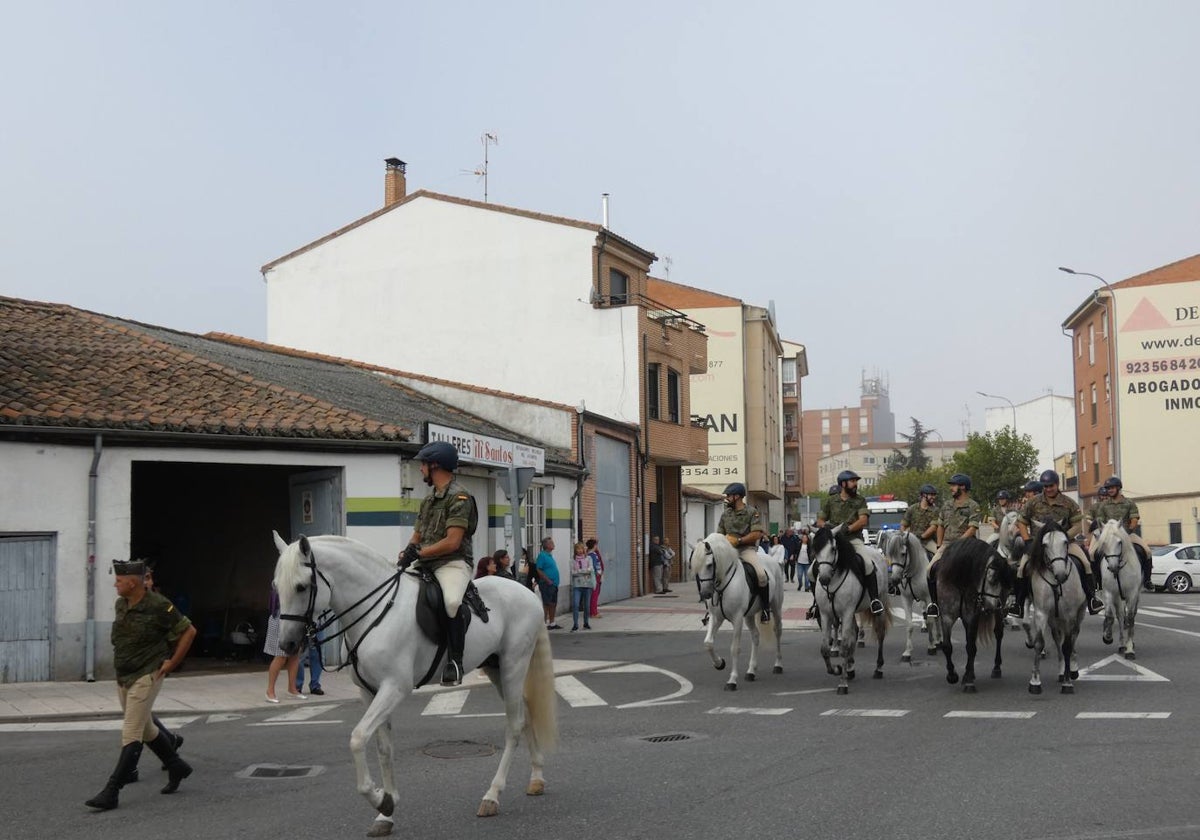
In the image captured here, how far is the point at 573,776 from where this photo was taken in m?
8.92

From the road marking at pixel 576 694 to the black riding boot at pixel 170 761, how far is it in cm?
497

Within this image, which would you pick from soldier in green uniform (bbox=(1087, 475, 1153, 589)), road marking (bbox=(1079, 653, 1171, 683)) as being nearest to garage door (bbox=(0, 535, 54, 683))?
road marking (bbox=(1079, 653, 1171, 683))

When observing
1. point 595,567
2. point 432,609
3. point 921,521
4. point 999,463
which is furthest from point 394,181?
point 999,463

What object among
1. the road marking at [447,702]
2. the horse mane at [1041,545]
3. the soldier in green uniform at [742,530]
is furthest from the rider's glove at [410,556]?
the horse mane at [1041,545]

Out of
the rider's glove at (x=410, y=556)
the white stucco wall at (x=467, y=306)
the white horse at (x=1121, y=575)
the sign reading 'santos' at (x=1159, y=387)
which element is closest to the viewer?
the rider's glove at (x=410, y=556)

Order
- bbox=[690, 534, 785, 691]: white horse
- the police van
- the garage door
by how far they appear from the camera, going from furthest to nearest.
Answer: the police van, the garage door, bbox=[690, 534, 785, 691]: white horse

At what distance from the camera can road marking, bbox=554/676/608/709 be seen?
543 inches

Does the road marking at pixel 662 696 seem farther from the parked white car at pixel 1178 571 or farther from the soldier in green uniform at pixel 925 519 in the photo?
the parked white car at pixel 1178 571

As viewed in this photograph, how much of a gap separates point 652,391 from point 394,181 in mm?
12906

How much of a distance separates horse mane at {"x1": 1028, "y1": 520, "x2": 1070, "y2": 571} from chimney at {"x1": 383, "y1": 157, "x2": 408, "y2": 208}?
106 ft

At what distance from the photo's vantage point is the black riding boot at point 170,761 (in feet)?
28.9

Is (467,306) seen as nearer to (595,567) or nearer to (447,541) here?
(595,567)

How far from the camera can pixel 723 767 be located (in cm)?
902

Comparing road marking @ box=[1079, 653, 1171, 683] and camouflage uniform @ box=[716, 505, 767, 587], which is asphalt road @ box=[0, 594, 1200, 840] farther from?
camouflage uniform @ box=[716, 505, 767, 587]
